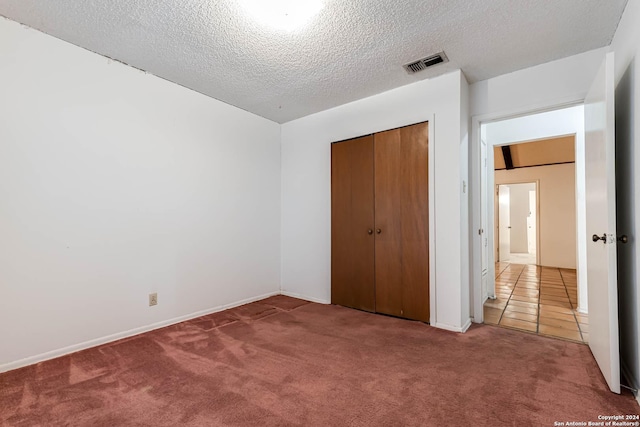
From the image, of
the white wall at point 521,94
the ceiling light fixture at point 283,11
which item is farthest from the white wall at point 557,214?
the ceiling light fixture at point 283,11

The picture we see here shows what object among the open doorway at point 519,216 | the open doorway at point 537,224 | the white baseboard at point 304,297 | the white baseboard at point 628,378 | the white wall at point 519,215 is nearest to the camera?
the white baseboard at point 628,378

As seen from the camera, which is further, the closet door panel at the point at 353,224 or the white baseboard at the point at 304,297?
the white baseboard at the point at 304,297

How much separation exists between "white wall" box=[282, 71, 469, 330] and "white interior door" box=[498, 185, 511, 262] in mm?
6132

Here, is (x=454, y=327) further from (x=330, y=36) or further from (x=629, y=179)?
(x=330, y=36)

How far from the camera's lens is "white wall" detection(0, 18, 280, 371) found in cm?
203

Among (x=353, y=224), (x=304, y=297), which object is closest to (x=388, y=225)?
(x=353, y=224)

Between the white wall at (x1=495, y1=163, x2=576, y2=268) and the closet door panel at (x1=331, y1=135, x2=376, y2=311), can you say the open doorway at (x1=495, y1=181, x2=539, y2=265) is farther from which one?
the closet door panel at (x1=331, y1=135, x2=376, y2=311)

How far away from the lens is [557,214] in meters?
6.47

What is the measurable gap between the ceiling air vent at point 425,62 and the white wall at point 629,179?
1130mm

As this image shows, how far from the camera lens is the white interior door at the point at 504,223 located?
7945mm

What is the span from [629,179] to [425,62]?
1.70 m

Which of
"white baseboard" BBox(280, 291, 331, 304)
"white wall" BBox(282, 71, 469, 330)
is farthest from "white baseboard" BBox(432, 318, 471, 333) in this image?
"white baseboard" BBox(280, 291, 331, 304)

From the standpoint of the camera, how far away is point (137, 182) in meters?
2.64

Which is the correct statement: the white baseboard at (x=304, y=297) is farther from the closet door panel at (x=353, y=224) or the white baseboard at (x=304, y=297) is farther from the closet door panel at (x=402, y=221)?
the closet door panel at (x=402, y=221)
